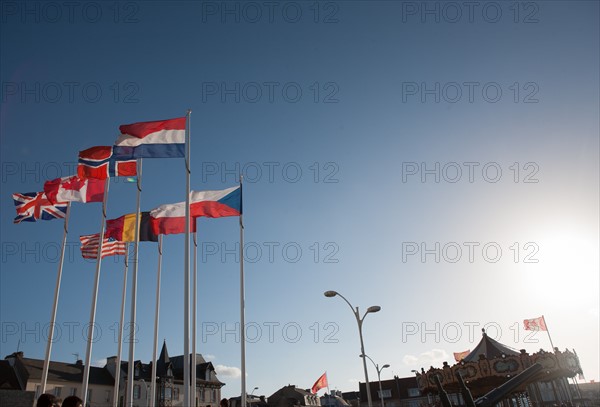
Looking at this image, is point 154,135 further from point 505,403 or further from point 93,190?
point 505,403

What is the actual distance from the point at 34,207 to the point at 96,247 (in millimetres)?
3385

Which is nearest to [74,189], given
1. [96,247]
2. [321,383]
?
[96,247]

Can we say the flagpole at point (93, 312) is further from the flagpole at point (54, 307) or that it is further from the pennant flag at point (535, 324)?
the pennant flag at point (535, 324)

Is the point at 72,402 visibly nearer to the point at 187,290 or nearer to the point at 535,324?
the point at 187,290

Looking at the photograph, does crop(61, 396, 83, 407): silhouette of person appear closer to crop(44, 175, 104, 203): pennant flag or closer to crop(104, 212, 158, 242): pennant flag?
crop(104, 212, 158, 242): pennant flag

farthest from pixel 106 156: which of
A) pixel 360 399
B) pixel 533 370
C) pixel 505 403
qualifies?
pixel 360 399

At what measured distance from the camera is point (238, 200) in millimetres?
18688

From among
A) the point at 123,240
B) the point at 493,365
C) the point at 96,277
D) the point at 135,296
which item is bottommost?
the point at 493,365

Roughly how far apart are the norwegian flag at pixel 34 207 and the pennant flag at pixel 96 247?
170 centimetres

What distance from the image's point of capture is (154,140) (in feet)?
54.0

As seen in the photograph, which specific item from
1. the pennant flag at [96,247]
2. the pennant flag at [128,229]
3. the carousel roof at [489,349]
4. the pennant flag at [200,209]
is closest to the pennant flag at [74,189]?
the pennant flag at [128,229]

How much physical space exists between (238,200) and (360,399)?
3064 inches

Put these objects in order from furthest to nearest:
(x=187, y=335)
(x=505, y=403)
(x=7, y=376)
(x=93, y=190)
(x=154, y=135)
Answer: (x=7, y=376)
(x=505, y=403)
(x=93, y=190)
(x=154, y=135)
(x=187, y=335)

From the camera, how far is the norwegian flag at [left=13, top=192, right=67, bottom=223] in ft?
65.2
